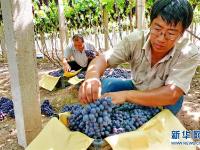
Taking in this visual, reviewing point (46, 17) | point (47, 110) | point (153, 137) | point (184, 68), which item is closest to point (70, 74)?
point (47, 110)

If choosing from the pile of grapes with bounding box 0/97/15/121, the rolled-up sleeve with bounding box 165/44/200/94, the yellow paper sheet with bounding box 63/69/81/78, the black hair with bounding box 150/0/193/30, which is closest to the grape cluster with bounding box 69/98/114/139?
the rolled-up sleeve with bounding box 165/44/200/94

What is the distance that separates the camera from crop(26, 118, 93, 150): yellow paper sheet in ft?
5.81

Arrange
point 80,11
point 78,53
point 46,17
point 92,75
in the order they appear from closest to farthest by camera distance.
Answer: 1. point 92,75
2. point 78,53
3. point 80,11
4. point 46,17

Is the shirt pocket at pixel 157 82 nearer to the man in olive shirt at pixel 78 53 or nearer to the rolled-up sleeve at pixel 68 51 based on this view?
the man in olive shirt at pixel 78 53

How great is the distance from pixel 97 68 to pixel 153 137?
0.65m

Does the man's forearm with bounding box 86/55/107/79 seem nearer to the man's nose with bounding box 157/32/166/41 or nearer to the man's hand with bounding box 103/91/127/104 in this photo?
the man's hand with bounding box 103/91/127/104

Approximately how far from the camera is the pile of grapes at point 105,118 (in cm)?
176

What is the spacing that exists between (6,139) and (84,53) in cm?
301

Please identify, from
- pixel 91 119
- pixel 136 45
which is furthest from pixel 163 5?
pixel 91 119

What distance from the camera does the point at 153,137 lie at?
185 cm

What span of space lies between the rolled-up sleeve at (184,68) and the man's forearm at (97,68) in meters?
0.46

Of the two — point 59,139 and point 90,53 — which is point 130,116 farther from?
point 90,53

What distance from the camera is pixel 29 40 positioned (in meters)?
3.14

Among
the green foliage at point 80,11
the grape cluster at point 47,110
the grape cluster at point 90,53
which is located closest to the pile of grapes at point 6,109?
the grape cluster at point 47,110
